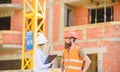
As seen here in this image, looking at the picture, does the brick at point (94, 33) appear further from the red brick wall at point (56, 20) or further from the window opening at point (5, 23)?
the window opening at point (5, 23)

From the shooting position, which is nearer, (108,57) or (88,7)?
(108,57)

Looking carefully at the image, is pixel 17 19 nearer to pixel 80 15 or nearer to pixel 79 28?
pixel 80 15

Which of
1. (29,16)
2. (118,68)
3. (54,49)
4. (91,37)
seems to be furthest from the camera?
(29,16)

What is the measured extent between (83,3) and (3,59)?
5733 millimetres

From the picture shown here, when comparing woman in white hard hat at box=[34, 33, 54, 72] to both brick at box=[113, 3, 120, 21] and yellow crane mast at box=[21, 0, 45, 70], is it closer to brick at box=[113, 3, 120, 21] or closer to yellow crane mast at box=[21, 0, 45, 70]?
brick at box=[113, 3, 120, 21]

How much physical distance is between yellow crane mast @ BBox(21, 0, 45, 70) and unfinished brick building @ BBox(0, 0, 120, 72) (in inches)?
18.2

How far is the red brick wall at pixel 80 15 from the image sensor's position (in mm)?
18953

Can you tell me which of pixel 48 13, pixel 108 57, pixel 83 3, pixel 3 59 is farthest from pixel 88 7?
pixel 3 59

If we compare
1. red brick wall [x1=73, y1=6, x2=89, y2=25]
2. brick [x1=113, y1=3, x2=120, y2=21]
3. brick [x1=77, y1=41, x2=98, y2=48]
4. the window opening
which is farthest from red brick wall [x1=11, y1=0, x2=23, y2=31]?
brick [x1=113, y1=3, x2=120, y2=21]

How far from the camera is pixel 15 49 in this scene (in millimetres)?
20578

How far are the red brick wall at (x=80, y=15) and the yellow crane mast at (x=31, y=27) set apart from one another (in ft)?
5.56

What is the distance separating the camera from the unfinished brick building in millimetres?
16281

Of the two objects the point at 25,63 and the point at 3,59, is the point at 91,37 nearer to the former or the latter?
the point at 25,63

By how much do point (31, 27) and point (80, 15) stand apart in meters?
3.03
